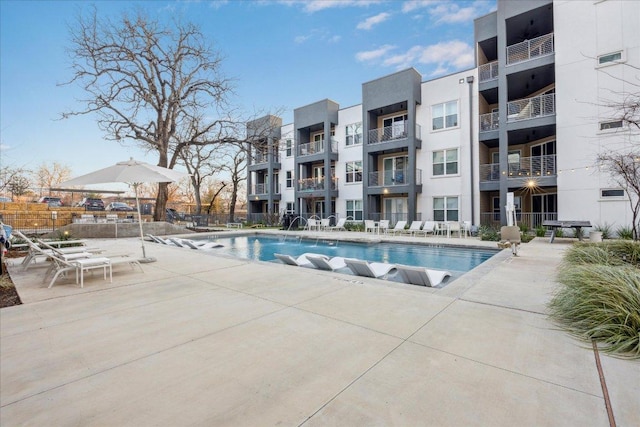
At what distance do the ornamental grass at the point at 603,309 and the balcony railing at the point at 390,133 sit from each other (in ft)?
51.4

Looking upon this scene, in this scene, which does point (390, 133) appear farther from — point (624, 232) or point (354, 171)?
point (624, 232)

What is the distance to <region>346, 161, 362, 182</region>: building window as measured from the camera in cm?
2172

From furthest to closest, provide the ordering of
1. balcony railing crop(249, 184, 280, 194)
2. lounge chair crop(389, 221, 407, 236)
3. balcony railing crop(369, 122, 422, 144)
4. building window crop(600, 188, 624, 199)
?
balcony railing crop(249, 184, 280, 194)
balcony railing crop(369, 122, 422, 144)
lounge chair crop(389, 221, 407, 236)
building window crop(600, 188, 624, 199)

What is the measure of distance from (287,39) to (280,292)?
1811cm

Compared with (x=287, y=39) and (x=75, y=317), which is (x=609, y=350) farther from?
(x=287, y=39)

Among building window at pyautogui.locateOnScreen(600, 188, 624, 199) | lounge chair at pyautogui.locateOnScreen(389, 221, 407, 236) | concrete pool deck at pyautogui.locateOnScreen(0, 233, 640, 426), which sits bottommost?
concrete pool deck at pyautogui.locateOnScreen(0, 233, 640, 426)

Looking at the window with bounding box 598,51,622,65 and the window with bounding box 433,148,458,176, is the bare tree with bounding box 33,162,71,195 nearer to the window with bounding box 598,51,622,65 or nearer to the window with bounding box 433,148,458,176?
the window with bounding box 433,148,458,176

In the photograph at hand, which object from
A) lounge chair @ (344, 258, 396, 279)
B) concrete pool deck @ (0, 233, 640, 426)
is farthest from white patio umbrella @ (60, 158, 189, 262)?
lounge chair @ (344, 258, 396, 279)

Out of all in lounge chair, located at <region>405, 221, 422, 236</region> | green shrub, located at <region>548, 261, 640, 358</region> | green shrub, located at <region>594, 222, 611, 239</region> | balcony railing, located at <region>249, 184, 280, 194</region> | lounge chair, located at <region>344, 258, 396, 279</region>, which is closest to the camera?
green shrub, located at <region>548, 261, 640, 358</region>

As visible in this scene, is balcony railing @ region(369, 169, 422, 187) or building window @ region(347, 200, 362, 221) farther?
building window @ region(347, 200, 362, 221)

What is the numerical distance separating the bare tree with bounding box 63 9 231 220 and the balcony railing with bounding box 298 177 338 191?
27.7ft

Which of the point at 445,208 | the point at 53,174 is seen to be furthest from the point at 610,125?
the point at 53,174

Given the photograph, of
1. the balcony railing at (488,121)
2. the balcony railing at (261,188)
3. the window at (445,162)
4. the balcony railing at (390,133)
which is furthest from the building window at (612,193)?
the balcony railing at (261,188)

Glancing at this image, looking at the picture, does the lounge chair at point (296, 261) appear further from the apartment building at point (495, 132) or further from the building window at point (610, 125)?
the building window at point (610, 125)
